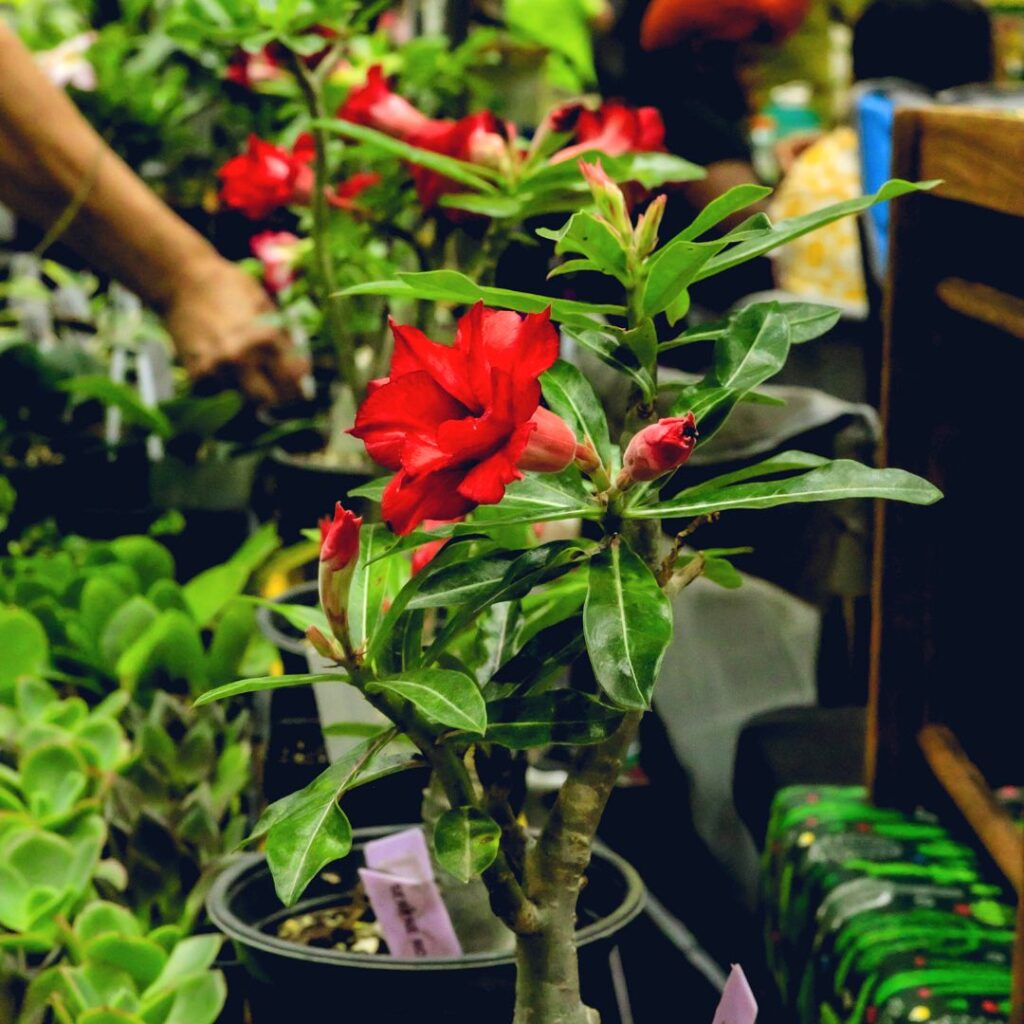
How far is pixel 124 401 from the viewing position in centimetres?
171

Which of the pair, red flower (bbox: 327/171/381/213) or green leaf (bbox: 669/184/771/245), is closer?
green leaf (bbox: 669/184/771/245)

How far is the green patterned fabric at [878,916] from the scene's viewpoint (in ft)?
3.04

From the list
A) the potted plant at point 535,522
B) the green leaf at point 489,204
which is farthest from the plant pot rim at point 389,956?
the green leaf at point 489,204

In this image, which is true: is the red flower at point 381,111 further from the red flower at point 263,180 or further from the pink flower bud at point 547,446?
the pink flower bud at point 547,446

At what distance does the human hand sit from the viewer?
1.67m

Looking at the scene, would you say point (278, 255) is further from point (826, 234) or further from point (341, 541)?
point (826, 234)

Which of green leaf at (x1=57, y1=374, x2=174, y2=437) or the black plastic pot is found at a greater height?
green leaf at (x1=57, y1=374, x2=174, y2=437)

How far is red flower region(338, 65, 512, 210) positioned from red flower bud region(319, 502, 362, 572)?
517 mm

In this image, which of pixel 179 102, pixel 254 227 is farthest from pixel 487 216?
pixel 179 102

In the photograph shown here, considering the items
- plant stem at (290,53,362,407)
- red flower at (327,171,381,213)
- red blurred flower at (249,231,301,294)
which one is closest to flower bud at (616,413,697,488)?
plant stem at (290,53,362,407)

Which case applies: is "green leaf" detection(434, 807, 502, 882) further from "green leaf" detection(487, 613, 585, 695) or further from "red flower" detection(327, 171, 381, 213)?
"red flower" detection(327, 171, 381, 213)

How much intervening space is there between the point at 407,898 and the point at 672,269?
0.42 m

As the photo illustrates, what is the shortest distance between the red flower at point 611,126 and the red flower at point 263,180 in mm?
374

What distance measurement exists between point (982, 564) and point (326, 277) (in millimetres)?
632
